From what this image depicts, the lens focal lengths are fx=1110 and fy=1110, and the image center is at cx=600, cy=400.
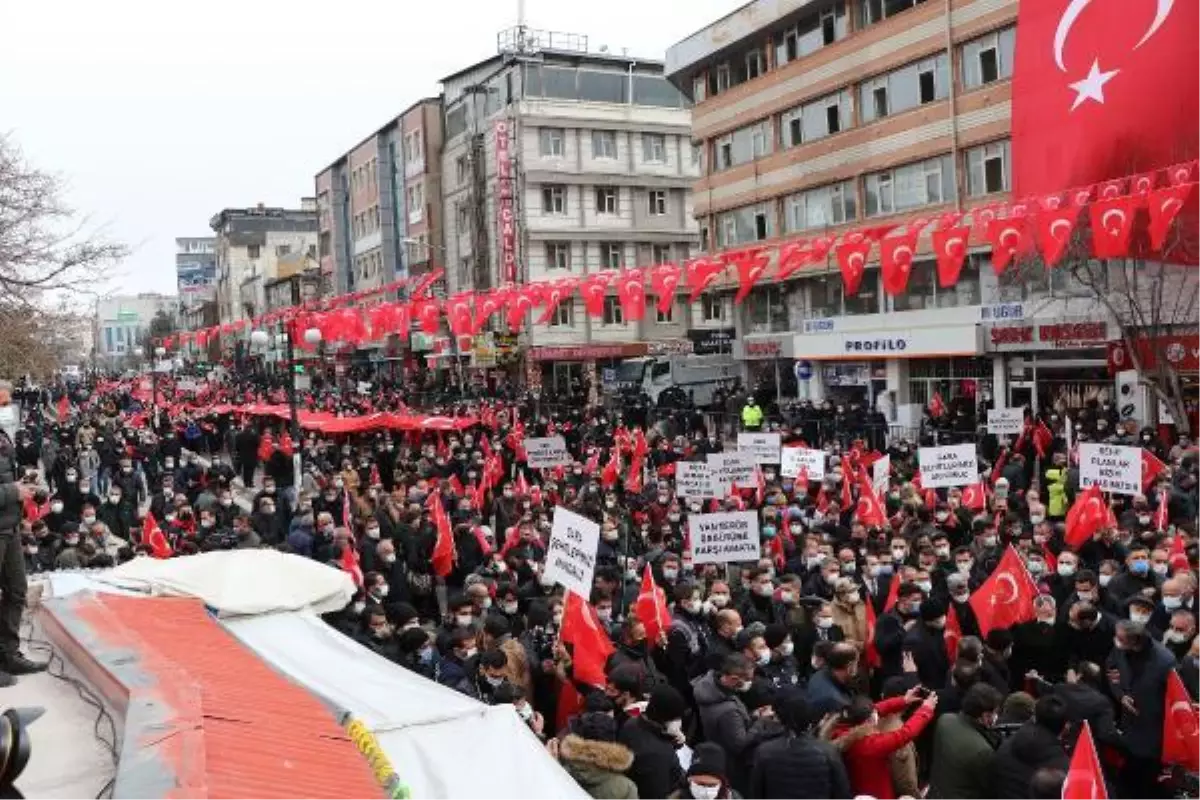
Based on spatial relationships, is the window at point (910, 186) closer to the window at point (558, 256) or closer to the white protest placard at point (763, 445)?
the white protest placard at point (763, 445)

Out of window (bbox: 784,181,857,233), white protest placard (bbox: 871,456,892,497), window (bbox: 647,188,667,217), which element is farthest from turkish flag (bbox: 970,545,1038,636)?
window (bbox: 647,188,667,217)

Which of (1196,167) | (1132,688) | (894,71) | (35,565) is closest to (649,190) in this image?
(894,71)

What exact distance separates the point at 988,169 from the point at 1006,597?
21.6 m

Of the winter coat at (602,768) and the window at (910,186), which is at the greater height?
the window at (910,186)

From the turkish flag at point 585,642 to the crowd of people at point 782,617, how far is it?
0.03m

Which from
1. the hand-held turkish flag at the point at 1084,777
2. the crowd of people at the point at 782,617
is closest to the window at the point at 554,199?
the crowd of people at the point at 782,617

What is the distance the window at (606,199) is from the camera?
50.2 m

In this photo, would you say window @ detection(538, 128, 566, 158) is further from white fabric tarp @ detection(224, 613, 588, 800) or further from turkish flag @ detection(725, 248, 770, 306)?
white fabric tarp @ detection(224, 613, 588, 800)

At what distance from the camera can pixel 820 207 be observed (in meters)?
33.8

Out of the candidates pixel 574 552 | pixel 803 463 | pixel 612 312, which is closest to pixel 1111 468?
pixel 803 463

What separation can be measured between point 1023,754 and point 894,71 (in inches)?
1093

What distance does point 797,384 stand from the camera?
3662 centimetres

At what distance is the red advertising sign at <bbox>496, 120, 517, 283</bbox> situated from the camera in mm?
47250

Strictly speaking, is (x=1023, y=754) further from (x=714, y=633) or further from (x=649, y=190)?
(x=649, y=190)
